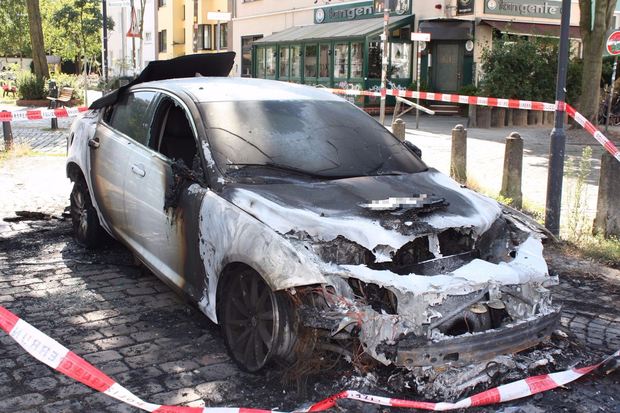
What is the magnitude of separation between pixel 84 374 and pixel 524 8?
25.6 m

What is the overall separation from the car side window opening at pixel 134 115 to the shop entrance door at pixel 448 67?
21.0m

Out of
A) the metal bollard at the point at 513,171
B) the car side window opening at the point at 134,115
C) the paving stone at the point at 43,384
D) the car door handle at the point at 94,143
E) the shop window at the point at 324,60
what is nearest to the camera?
the paving stone at the point at 43,384

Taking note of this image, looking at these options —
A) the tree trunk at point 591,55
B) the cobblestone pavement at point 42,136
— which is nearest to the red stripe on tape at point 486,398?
the cobblestone pavement at point 42,136

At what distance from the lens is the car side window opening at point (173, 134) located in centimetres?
520

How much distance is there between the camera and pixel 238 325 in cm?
413

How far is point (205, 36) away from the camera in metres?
46.8

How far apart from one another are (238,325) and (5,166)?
8.99m

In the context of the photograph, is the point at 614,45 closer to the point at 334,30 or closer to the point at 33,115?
the point at 33,115

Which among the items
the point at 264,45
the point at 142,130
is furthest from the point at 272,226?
the point at 264,45

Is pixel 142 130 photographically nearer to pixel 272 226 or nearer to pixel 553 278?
pixel 272 226

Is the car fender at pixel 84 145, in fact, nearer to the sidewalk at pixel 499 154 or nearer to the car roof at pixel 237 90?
the car roof at pixel 237 90

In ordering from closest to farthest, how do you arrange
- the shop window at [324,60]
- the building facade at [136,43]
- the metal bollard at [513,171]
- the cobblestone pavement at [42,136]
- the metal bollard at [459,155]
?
the metal bollard at [513,171] < the metal bollard at [459,155] < the cobblestone pavement at [42,136] < the shop window at [324,60] < the building facade at [136,43]

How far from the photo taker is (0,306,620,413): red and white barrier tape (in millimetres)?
3516

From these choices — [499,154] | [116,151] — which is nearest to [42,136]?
[499,154]
